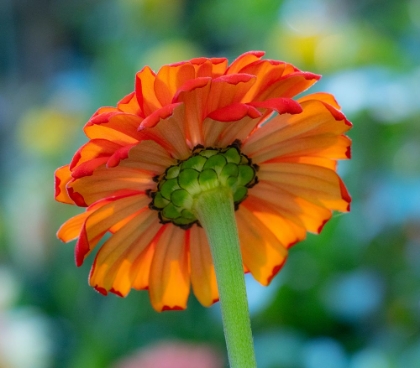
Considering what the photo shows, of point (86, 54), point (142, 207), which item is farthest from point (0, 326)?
point (86, 54)

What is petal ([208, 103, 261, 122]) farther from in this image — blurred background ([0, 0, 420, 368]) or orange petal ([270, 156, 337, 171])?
blurred background ([0, 0, 420, 368])

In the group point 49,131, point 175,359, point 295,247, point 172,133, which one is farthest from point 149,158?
point 49,131

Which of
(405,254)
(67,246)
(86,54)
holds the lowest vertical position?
(405,254)

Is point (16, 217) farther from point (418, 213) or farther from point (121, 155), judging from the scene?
point (121, 155)

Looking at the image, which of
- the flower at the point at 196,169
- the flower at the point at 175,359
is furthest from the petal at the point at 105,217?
the flower at the point at 175,359

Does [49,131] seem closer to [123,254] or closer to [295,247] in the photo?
[295,247]

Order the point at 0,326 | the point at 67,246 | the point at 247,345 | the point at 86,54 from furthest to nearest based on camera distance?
the point at 86,54, the point at 67,246, the point at 0,326, the point at 247,345
